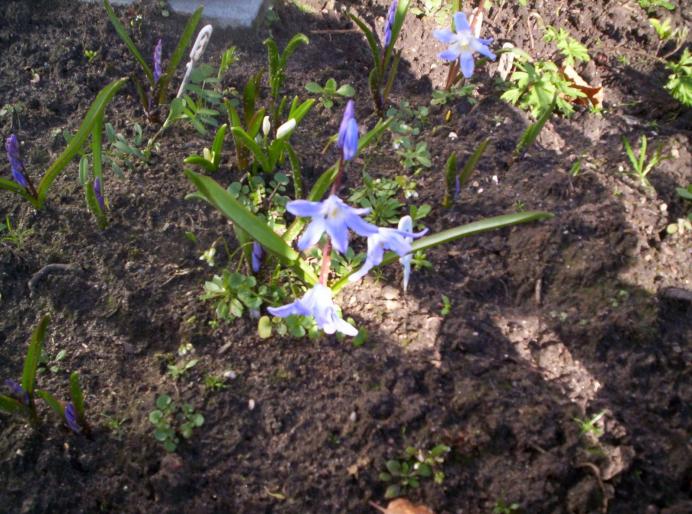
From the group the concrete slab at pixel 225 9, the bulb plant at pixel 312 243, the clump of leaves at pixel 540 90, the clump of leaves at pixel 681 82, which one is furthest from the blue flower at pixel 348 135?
the clump of leaves at pixel 681 82

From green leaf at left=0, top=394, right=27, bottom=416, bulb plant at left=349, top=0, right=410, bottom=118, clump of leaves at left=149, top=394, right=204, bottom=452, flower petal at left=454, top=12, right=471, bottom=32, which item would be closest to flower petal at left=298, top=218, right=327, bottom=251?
clump of leaves at left=149, top=394, right=204, bottom=452

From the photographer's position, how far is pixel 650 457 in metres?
1.63

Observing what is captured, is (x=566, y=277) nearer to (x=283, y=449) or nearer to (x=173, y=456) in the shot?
(x=283, y=449)

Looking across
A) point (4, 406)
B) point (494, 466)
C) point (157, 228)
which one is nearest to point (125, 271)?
point (157, 228)

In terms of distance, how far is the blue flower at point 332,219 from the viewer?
1.37 metres

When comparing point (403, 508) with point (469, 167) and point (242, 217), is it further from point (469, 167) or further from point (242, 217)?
point (469, 167)

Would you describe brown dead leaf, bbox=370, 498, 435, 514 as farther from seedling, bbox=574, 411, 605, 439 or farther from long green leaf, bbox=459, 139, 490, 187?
long green leaf, bbox=459, 139, 490, 187

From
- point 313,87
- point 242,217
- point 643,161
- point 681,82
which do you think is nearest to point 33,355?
point 242,217

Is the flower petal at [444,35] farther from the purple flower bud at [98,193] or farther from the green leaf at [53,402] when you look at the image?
the green leaf at [53,402]

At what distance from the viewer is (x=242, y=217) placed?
5.24 ft

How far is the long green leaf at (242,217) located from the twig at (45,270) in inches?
28.1

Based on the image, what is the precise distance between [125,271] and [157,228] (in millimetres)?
210

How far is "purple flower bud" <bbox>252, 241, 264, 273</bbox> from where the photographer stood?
5.76ft

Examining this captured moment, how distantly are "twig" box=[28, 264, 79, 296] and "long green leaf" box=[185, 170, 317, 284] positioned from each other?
715 mm
